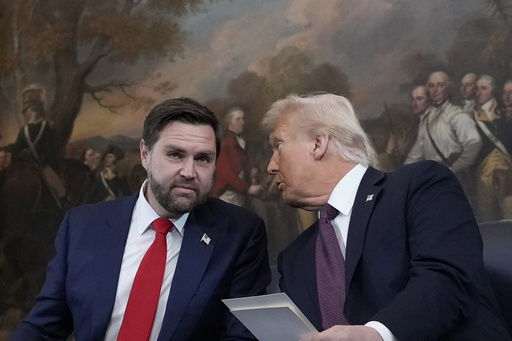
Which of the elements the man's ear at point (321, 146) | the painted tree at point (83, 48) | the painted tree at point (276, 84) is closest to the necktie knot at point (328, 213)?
the man's ear at point (321, 146)

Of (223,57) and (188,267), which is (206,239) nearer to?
(188,267)

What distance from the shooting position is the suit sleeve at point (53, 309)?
3.25 meters

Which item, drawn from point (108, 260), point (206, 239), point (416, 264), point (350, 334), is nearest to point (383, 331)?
point (350, 334)

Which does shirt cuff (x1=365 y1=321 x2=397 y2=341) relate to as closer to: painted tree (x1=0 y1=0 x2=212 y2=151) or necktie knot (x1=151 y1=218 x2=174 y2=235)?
necktie knot (x1=151 y1=218 x2=174 y2=235)

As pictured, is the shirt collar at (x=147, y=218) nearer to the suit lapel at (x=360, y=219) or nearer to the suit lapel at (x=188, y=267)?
the suit lapel at (x=188, y=267)

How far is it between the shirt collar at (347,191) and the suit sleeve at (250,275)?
0.51 metres

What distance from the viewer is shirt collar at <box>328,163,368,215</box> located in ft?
10.2

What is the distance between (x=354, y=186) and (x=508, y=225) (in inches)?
28.2

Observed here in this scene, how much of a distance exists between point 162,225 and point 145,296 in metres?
0.37

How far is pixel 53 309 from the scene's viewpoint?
329 cm

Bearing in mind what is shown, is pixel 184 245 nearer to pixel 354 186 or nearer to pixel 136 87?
pixel 354 186

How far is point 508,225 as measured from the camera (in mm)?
3082

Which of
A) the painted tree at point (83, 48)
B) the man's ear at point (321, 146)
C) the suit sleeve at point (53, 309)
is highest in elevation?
the painted tree at point (83, 48)

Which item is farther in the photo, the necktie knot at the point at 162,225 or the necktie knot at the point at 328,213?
the necktie knot at the point at 162,225
